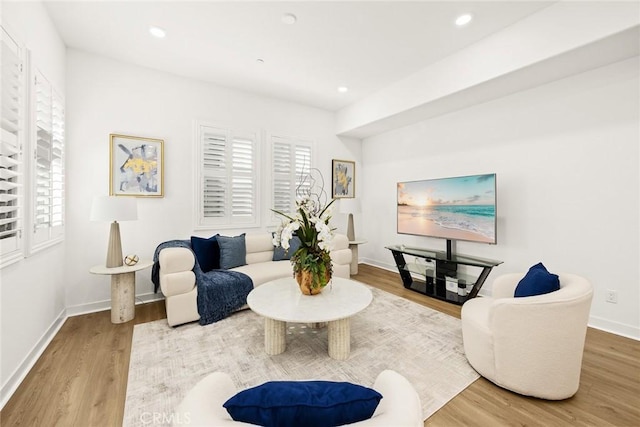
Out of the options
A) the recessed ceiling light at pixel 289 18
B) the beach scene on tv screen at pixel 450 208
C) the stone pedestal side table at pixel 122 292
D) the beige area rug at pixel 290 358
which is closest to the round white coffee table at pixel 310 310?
the beige area rug at pixel 290 358

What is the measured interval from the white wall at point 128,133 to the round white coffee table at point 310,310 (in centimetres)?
201

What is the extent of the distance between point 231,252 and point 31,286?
1.76m

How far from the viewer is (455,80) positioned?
3.23 m

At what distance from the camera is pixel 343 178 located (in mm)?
5402

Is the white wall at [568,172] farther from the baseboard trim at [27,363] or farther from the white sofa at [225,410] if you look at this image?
the baseboard trim at [27,363]

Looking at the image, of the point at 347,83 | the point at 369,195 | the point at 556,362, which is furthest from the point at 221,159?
the point at 556,362

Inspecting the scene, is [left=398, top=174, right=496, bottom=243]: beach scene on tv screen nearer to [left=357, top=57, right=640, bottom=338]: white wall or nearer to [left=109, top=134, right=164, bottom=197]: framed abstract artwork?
[left=357, top=57, right=640, bottom=338]: white wall

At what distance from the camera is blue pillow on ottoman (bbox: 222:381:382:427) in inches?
24.7

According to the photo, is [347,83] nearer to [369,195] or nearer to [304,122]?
[304,122]

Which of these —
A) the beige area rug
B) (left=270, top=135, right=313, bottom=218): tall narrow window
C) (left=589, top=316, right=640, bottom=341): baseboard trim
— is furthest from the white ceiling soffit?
the beige area rug

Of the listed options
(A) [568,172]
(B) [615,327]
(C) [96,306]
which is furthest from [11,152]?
(B) [615,327]

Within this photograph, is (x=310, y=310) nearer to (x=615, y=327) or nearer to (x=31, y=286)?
(x=31, y=286)

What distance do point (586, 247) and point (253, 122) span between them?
4449 millimetres

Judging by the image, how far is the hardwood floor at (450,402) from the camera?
63.0 inches
